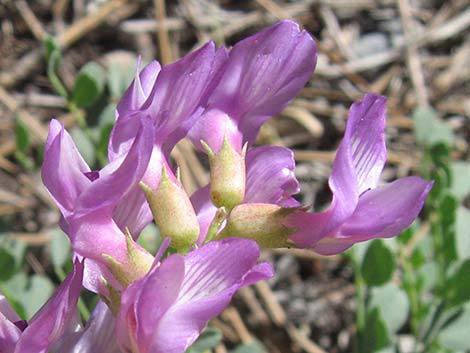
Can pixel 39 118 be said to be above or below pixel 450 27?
above

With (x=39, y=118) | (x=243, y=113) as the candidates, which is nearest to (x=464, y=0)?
(x=39, y=118)

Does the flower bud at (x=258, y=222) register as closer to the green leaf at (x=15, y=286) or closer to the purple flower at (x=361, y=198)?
the purple flower at (x=361, y=198)

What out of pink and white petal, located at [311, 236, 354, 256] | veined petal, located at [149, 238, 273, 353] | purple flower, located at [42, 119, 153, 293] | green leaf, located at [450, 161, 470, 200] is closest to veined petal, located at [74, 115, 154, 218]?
purple flower, located at [42, 119, 153, 293]

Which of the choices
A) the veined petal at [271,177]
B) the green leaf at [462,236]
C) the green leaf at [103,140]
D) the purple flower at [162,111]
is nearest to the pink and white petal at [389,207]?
the veined petal at [271,177]

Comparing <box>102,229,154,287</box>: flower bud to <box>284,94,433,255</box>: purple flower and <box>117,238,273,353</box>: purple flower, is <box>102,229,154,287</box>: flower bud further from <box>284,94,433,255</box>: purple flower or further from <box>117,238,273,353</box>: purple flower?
<box>284,94,433,255</box>: purple flower

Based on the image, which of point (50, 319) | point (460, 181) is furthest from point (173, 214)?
point (460, 181)

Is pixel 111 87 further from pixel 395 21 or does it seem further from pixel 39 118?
pixel 395 21
